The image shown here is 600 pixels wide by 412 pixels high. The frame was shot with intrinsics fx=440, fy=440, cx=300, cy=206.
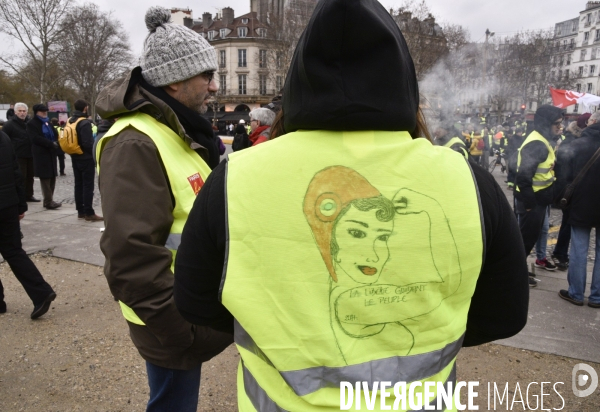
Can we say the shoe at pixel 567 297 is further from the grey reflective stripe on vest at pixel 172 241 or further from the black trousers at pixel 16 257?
the black trousers at pixel 16 257

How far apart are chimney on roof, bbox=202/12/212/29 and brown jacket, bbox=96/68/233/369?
2645 inches

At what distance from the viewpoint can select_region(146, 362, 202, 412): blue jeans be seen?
5.82ft

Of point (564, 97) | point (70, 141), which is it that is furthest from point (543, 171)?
point (564, 97)

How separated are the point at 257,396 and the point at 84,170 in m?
6.96

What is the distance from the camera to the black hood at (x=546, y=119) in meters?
4.99

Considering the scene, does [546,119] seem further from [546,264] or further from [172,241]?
[172,241]

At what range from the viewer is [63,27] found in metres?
38.2

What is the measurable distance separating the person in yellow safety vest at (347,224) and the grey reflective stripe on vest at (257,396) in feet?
0.19

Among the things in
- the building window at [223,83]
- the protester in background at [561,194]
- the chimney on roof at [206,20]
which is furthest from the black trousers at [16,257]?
the chimney on roof at [206,20]

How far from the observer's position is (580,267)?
4.35 m

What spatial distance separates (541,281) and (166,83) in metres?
4.80

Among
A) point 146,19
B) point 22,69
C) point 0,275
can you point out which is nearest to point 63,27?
point 22,69

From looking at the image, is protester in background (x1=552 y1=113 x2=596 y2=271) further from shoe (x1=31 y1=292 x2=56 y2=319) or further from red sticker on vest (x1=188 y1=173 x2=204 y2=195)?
shoe (x1=31 y1=292 x2=56 y2=319)

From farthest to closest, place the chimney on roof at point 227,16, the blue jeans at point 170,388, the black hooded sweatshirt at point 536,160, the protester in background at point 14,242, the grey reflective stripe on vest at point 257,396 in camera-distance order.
A: the chimney on roof at point 227,16, the black hooded sweatshirt at point 536,160, the protester in background at point 14,242, the blue jeans at point 170,388, the grey reflective stripe on vest at point 257,396
